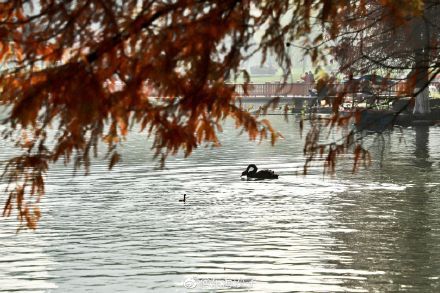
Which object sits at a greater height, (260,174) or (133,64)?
(133,64)

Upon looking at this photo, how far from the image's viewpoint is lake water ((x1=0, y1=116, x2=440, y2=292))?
18.1 m

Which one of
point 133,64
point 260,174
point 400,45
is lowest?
point 260,174

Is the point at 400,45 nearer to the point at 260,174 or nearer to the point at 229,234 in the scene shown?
the point at 260,174

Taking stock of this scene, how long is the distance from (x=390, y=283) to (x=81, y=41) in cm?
862

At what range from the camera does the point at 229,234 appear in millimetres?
23797

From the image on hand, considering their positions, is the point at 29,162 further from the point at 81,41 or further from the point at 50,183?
the point at 50,183

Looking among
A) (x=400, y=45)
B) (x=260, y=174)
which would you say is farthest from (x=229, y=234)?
(x=400, y=45)

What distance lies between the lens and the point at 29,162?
11133 millimetres

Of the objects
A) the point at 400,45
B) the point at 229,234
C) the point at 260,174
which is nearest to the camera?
the point at 229,234

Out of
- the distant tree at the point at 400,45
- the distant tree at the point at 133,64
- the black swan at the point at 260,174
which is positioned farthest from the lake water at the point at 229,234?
the distant tree at the point at 133,64

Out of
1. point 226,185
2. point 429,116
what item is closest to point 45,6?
point 226,185

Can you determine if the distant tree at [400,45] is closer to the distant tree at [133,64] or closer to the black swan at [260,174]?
the distant tree at [133,64]

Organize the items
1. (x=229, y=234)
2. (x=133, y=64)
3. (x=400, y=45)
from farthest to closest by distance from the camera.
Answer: (x=400, y=45)
(x=229, y=234)
(x=133, y=64)

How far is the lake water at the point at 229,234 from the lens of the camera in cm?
1812
